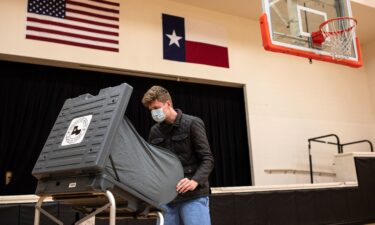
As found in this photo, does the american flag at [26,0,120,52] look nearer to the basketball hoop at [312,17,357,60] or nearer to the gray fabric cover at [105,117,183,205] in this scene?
the basketball hoop at [312,17,357,60]

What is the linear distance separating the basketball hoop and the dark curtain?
2.10m

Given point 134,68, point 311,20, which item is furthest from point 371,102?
point 134,68

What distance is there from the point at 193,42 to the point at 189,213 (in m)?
3.93

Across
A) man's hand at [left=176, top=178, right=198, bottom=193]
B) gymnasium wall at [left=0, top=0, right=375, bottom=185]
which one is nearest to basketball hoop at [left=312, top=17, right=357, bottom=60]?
gymnasium wall at [left=0, top=0, right=375, bottom=185]

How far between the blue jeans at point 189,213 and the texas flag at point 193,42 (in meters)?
3.48

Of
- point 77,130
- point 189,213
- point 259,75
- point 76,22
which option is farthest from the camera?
point 259,75

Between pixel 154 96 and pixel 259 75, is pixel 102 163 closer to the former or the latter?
pixel 154 96

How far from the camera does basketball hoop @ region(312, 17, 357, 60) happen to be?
393 cm

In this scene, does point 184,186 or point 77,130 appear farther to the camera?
point 184,186

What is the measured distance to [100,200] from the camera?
1447 millimetres

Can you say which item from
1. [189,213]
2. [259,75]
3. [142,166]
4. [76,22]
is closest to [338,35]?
[259,75]

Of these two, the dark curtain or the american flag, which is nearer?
the dark curtain

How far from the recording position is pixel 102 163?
125 cm

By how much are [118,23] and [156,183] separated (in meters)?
3.86
